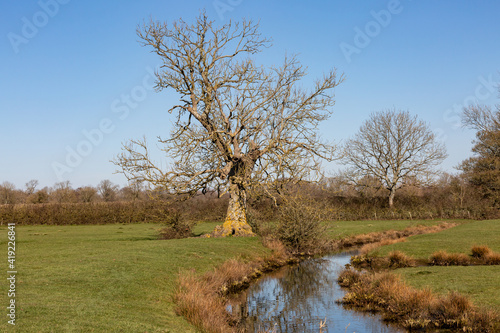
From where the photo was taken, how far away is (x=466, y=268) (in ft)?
61.5

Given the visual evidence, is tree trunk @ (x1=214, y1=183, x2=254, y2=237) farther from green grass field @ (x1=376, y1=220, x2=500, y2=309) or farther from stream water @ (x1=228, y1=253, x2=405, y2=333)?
green grass field @ (x1=376, y1=220, x2=500, y2=309)

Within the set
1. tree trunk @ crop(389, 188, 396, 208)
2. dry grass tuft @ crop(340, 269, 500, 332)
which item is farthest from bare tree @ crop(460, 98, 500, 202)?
dry grass tuft @ crop(340, 269, 500, 332)

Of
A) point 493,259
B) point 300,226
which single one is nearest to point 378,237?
point 300,226

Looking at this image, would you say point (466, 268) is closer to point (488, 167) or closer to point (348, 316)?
point (348, 316)

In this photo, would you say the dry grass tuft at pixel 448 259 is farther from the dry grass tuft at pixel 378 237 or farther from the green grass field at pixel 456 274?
the dry grass tuft at pixel 378 237

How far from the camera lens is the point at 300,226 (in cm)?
2862

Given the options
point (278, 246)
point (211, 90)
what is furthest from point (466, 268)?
point (211, 90)

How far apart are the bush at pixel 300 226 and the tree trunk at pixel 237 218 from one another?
10.4ft

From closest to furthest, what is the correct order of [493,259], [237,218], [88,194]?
[493,259] < [237,218] < [88,194]

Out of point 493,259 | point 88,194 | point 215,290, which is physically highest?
point 88,194

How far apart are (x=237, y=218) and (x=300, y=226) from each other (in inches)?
218

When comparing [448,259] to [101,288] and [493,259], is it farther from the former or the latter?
[101,288]

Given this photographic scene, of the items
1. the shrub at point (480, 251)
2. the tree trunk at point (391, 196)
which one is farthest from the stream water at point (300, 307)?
the tree trunk at point (391, 196)

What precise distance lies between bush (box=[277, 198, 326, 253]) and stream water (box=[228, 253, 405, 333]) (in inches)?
211
